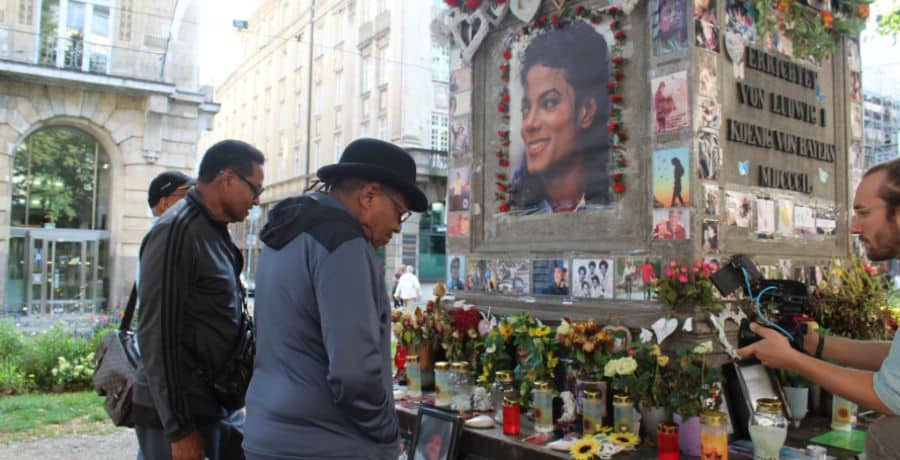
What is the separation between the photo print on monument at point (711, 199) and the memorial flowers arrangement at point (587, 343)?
999 mm

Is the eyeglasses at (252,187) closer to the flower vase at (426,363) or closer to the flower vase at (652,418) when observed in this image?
the flower vase at (426,363)

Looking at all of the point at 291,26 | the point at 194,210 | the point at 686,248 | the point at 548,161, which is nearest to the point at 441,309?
the point at 548,161

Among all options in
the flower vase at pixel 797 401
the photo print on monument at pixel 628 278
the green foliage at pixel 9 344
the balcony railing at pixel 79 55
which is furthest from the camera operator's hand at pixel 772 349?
the balcony railing at pixel 79 55

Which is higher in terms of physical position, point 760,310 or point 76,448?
point 760,310

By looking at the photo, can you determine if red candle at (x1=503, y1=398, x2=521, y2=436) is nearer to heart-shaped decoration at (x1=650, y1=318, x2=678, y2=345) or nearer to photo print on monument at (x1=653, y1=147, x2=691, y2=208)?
heart-shaped decoration at (x1=650, y1=318, x2=678, y2=345)

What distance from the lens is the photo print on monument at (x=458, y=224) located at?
18.9 ft

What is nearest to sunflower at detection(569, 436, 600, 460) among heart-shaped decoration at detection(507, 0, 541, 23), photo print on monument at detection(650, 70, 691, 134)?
photo print on monument at detection(650, 70, 691, 134)

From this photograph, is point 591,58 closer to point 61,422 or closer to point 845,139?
point 845,139

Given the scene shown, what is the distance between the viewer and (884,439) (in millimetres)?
2516

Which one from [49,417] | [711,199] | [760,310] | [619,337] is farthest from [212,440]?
[49,417]

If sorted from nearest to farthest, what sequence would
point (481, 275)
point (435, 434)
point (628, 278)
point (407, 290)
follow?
1. point (435, 434)
2. point (628, 278)
3. point (481, 275)
4. point (407, 290)

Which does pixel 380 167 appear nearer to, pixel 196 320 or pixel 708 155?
pixel 196 320

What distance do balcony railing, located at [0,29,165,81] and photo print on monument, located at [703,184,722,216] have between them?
1612 cm

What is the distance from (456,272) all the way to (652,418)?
2.47 meters
